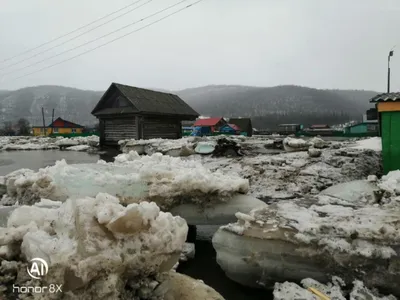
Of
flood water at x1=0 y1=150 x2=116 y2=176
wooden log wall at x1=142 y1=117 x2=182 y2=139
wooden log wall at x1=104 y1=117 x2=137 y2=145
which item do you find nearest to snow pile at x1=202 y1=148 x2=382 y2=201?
flood water at x1=0 y1=150 x2=116 y2=176

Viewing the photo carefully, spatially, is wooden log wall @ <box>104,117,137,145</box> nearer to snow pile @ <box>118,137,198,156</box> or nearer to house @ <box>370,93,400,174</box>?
snow pile @ <box>118,137,198,156</box>

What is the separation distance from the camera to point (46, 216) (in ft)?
9.54

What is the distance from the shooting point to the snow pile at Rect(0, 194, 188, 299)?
88.4 inches

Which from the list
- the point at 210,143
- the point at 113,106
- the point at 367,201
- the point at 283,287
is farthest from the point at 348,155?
the point at 113,106

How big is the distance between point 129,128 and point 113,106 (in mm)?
2190

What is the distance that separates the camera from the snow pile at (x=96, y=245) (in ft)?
7.37

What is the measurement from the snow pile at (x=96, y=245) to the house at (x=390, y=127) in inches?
262

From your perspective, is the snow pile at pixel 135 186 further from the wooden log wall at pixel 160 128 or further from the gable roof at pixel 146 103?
the wooden log wall at pixel 160 128

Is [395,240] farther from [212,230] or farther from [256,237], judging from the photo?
[212,230]

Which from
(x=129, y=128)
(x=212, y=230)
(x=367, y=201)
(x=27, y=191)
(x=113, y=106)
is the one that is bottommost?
(x=212, y=230)

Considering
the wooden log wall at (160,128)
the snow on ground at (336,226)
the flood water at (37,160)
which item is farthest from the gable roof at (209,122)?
the snow on ground at (336,226)

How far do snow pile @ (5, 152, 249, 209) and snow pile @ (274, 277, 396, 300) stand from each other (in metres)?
1.94

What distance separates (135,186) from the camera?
4.90 metres

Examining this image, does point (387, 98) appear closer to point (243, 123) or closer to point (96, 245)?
point (96, 245)
